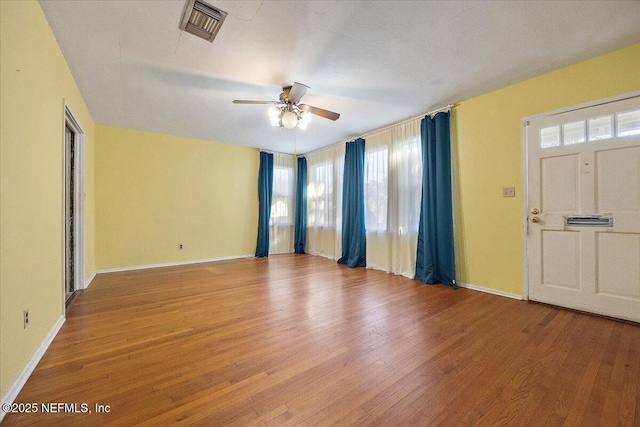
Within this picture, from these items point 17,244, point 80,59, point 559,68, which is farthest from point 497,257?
point 80,59

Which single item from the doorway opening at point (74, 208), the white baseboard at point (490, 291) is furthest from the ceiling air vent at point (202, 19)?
the white baseboard at point (490, 291)

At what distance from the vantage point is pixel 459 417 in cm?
124

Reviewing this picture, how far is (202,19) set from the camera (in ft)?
6.31

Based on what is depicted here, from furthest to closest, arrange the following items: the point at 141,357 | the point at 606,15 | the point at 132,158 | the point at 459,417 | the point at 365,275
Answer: the point at 132,158 < the point at 365,275 < the point at 606,15 < the point at 141,357 < the point at 459,417

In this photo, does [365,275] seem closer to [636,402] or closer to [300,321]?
[300,321]

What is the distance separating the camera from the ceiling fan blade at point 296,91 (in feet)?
8.59

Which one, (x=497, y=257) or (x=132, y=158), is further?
(x=132, y=158)

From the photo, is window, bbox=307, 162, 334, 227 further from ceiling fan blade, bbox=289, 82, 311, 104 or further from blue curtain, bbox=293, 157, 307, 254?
ceiling fan blade, bbox=289, 82, 311, 104

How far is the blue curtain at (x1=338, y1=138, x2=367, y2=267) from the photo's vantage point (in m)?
4.79

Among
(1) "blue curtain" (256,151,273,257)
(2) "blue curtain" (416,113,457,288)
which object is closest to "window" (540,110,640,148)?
(2) "blue curtain" (416,113,457,288)

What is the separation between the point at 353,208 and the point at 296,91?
277cm

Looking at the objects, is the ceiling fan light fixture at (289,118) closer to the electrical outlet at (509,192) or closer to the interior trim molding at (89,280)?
the electrical outlet at (509,192)

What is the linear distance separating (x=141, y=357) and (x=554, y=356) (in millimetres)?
2962

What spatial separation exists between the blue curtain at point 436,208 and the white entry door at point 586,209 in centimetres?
87
